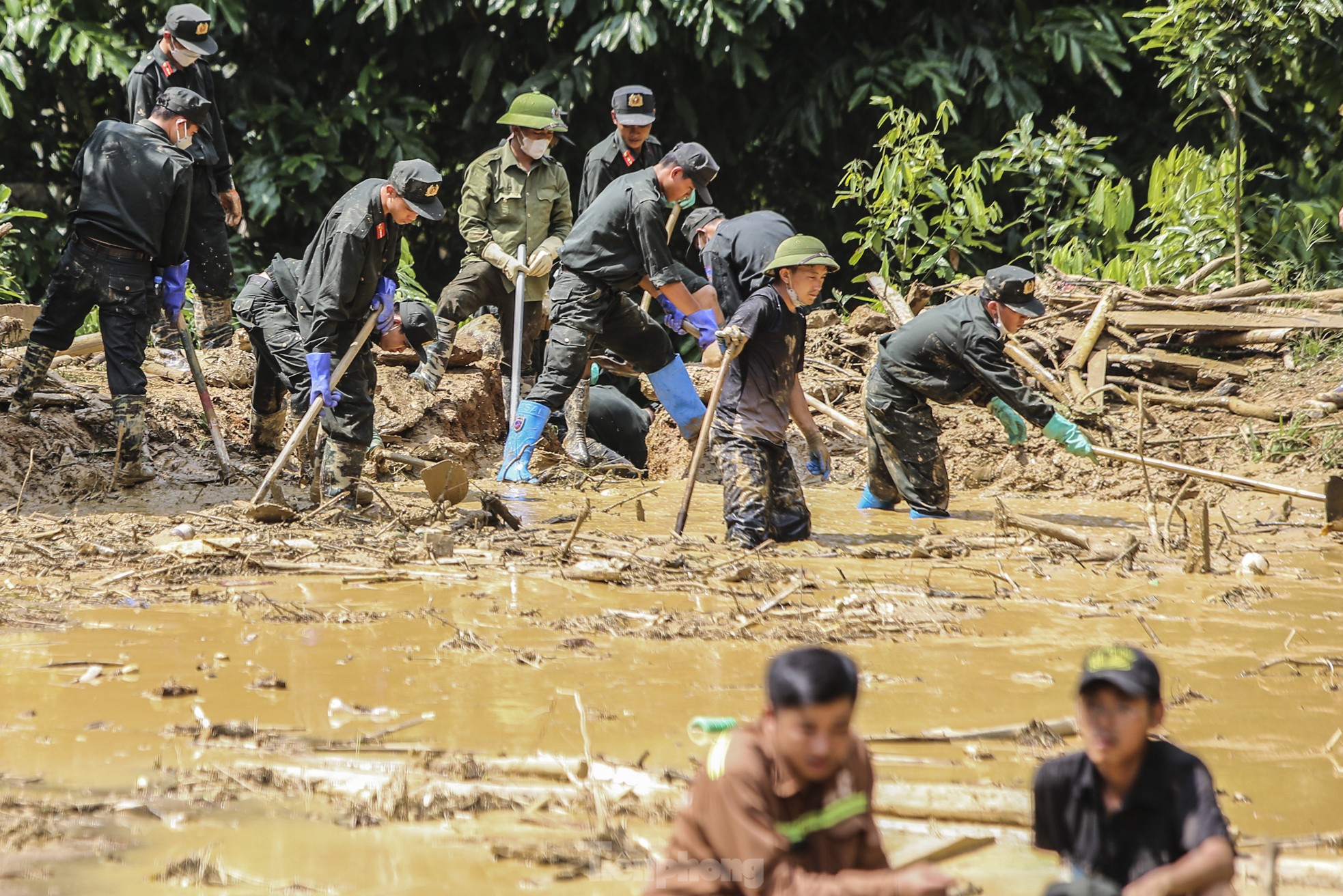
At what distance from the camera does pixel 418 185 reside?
22.3 feet

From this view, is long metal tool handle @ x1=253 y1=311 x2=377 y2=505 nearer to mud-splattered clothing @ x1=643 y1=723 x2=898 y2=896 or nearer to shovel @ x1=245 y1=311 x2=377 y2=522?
shovel @ x1=245 y1=311 x2=377 y2=522

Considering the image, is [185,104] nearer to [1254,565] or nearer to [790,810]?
[1254,565]

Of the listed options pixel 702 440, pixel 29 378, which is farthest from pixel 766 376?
pixel 29 378

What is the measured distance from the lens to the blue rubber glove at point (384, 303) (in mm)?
7207

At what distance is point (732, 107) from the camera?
12.2 metres

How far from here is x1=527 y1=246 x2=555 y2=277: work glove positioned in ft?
28.5

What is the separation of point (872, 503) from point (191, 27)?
4805 mm

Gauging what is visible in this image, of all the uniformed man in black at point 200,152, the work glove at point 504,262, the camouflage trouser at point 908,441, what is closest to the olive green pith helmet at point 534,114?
the work glove at point 504,262

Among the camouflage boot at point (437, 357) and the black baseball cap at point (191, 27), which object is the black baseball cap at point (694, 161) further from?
the black baseball cap at point (191, 27)

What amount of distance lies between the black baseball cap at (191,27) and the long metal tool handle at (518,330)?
2218 mm

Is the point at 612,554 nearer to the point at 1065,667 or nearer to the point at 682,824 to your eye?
the point at 1065,667

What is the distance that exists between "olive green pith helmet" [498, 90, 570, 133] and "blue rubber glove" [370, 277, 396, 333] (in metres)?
1.68

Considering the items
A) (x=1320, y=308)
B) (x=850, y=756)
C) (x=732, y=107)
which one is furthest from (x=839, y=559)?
(x=732, y=107)

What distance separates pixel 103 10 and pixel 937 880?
10557 millimetres
